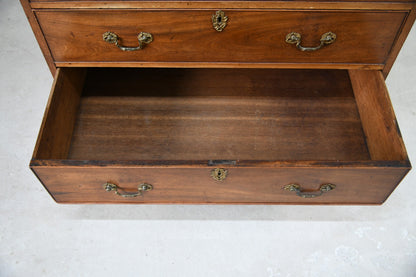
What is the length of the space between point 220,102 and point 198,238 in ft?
1.42

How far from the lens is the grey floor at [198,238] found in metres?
1.14

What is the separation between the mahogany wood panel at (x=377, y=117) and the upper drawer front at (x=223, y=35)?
0.10 meters

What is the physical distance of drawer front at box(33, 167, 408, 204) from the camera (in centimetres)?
95

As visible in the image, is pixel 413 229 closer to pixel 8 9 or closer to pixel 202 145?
pixel 202 145

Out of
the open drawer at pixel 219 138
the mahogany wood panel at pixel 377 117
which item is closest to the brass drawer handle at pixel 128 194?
the open drawer at pixel 219 138

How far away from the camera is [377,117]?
3.63 feet

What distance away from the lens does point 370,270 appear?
1.13m

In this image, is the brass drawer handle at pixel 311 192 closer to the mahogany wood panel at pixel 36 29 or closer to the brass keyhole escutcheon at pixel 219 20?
the brass keyhole escutcheon at pixel 219 20

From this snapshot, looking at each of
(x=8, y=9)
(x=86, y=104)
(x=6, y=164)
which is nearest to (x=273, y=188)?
(x=86, y=104)

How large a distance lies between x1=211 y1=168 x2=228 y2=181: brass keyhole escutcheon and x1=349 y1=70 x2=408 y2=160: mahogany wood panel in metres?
0.43

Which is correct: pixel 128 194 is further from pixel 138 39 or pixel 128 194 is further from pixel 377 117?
pixel 377 117

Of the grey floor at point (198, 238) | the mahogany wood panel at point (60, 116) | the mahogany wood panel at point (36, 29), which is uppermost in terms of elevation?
the mahogany wood panel at point (36, 29)

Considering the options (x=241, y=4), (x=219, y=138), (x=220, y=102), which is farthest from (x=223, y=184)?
(x=241, y=4)

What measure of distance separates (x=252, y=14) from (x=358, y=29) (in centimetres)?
27
